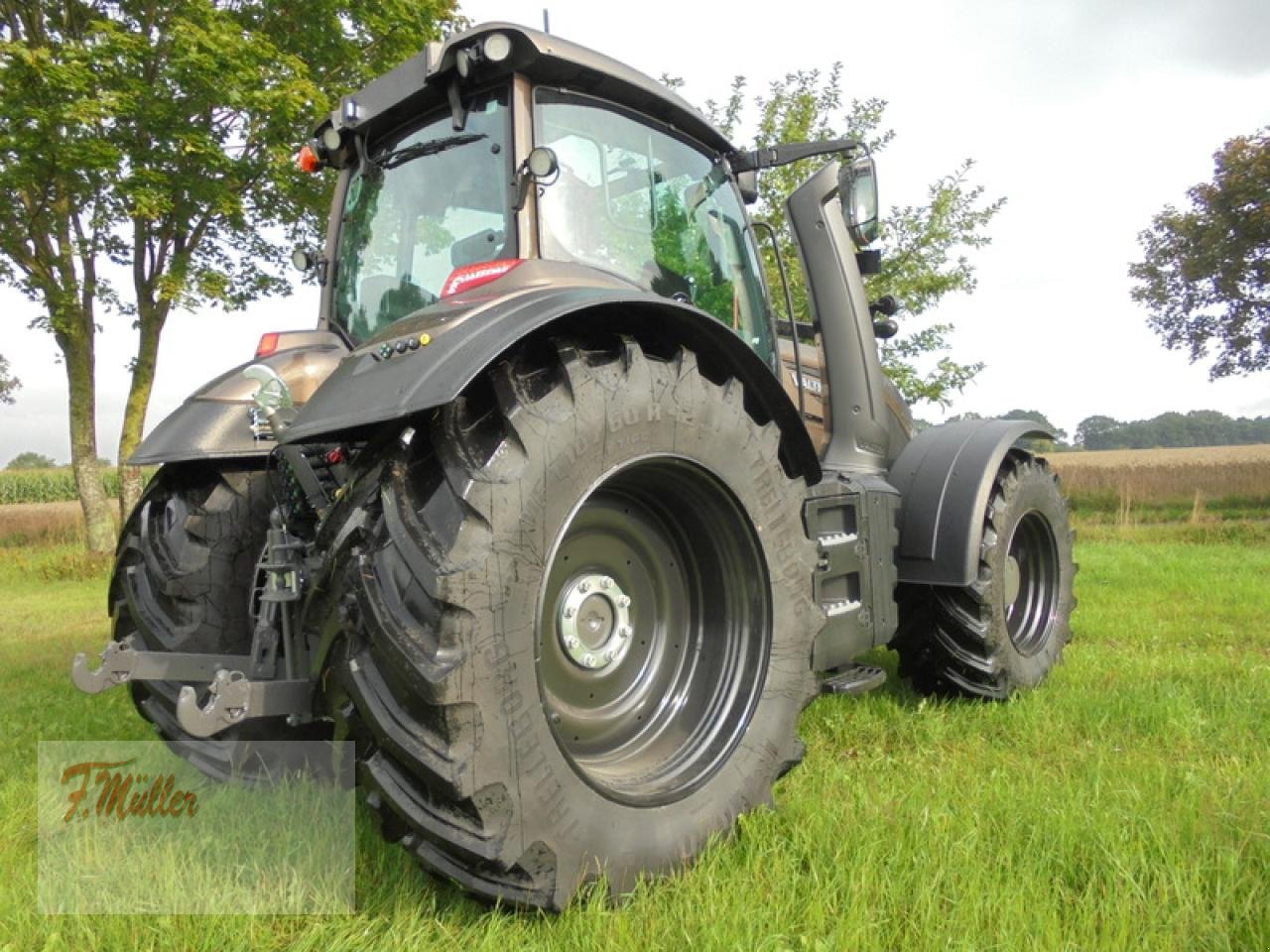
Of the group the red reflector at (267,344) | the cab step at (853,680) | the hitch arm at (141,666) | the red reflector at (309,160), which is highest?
Answer: the red reflector at (309,160)

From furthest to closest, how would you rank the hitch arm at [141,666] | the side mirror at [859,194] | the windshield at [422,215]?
the side mirror at [859,194] → the windshield at [422,215] → the hitch arm at [141,666]

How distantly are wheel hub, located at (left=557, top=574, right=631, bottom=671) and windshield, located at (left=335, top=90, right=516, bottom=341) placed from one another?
39.7 inches

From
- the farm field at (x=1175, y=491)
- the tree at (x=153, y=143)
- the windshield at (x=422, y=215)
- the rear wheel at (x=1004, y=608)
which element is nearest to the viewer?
the windshield at (x=422, y=215)

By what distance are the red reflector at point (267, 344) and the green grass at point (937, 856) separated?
1616 millimetres

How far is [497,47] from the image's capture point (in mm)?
2479

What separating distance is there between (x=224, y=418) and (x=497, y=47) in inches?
57.9

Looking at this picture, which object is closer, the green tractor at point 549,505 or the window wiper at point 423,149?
the green tractor at point 549,505

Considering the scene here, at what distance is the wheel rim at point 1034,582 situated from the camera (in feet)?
14.1

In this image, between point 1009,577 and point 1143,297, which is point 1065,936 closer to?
point 1009,577

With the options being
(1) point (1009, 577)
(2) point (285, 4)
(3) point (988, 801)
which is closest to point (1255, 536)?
(1) point (1009, 577)

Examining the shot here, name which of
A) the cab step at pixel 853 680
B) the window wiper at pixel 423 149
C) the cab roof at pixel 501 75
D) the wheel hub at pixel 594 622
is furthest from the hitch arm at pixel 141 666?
the cab step at pixel 853 680

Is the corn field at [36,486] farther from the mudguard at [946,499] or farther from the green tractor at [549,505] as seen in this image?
the mudguard at [946,499]

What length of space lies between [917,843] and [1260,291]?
18.2 m

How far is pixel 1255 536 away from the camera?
13.2 metres
